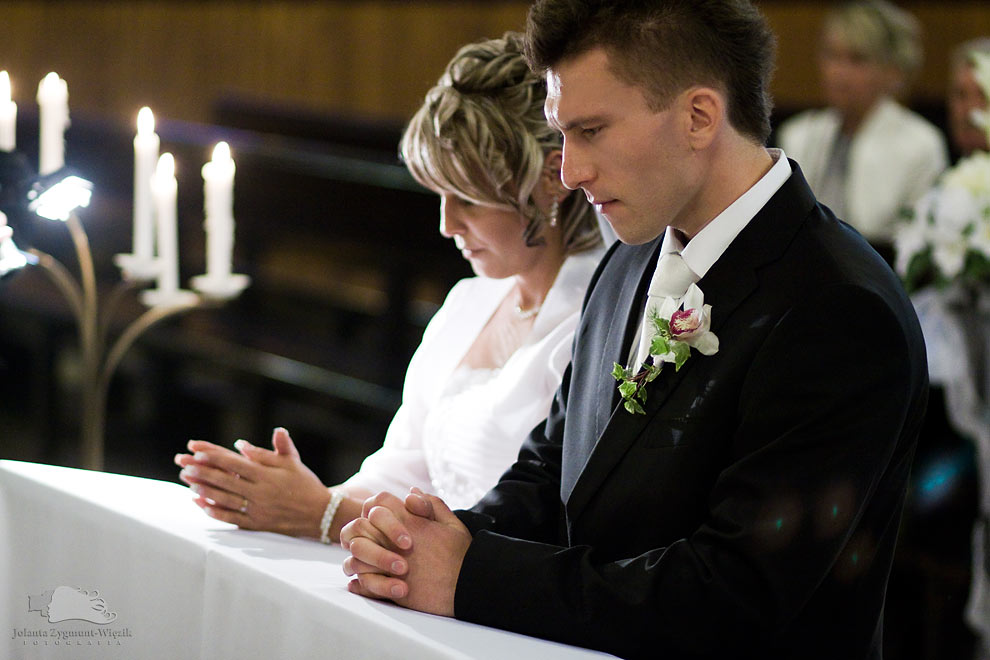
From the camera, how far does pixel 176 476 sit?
17.6 ft

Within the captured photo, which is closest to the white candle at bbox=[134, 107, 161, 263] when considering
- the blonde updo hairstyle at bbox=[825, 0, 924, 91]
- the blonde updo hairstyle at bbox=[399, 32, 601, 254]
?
the blonde updo hairstyle at bbox=[399, 32, 601, 254]

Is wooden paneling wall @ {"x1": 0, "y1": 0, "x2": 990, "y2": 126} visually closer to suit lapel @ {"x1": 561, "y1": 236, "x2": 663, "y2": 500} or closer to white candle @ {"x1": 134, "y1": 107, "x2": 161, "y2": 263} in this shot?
white candle @ {"x1": 134, "y1": 107, "x2": 161, "y2": 263}

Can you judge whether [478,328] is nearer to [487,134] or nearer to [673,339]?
[487,134]

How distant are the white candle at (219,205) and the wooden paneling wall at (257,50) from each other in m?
6.64

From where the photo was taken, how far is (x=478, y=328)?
2.44 metres

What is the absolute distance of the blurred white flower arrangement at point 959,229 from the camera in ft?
10.8

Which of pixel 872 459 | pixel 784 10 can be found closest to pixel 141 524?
pixel 872 459

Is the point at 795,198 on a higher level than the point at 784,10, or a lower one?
lower

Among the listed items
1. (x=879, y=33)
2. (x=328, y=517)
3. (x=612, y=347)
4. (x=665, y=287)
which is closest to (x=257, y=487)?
(x=328, y=517)

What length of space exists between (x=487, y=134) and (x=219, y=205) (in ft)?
3.22

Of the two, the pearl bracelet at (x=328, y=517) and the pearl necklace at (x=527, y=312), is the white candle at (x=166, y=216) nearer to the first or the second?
the pearl necklace at (x=527, y=312)

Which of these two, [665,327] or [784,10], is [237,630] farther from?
[784,10]

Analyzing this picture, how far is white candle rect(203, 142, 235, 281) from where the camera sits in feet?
8.97

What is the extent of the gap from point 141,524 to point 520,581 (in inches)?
22.9
